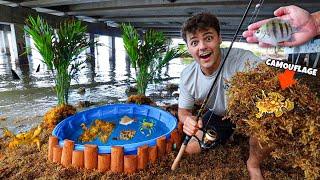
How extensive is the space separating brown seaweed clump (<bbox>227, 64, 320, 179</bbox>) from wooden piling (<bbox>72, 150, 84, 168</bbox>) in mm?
1688

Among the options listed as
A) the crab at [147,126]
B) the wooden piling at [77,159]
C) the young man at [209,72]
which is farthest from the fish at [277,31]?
the crab at [147,126]

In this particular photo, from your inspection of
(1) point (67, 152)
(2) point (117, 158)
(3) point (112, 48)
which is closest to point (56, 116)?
(1) point (67, 152)

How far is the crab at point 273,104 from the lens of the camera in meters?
1.70

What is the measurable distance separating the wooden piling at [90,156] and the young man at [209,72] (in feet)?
3.17

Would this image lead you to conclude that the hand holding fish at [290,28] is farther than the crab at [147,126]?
No

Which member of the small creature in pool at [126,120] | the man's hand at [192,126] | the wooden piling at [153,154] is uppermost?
the man's hand at [192,126]

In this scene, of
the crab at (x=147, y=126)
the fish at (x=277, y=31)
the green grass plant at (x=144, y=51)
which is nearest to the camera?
the fish at (x=277, y=31)

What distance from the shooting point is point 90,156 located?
2627 millimetres

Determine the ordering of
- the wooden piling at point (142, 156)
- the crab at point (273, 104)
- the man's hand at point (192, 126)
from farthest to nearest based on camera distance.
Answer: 1. the wooden piling at point (142, 156)
2. the man's hand at point (192, 126)
3. the crab at point (273, 104)

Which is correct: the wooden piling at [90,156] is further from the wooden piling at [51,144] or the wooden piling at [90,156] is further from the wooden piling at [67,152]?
the wooden piling at [51,144]

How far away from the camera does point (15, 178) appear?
2572 millimetres

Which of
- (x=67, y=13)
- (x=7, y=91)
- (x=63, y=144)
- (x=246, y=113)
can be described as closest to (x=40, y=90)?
(x=7, y=91)

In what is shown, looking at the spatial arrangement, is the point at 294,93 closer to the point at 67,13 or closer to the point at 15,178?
the point at 15,178

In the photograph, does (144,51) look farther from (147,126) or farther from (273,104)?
(273,104)
